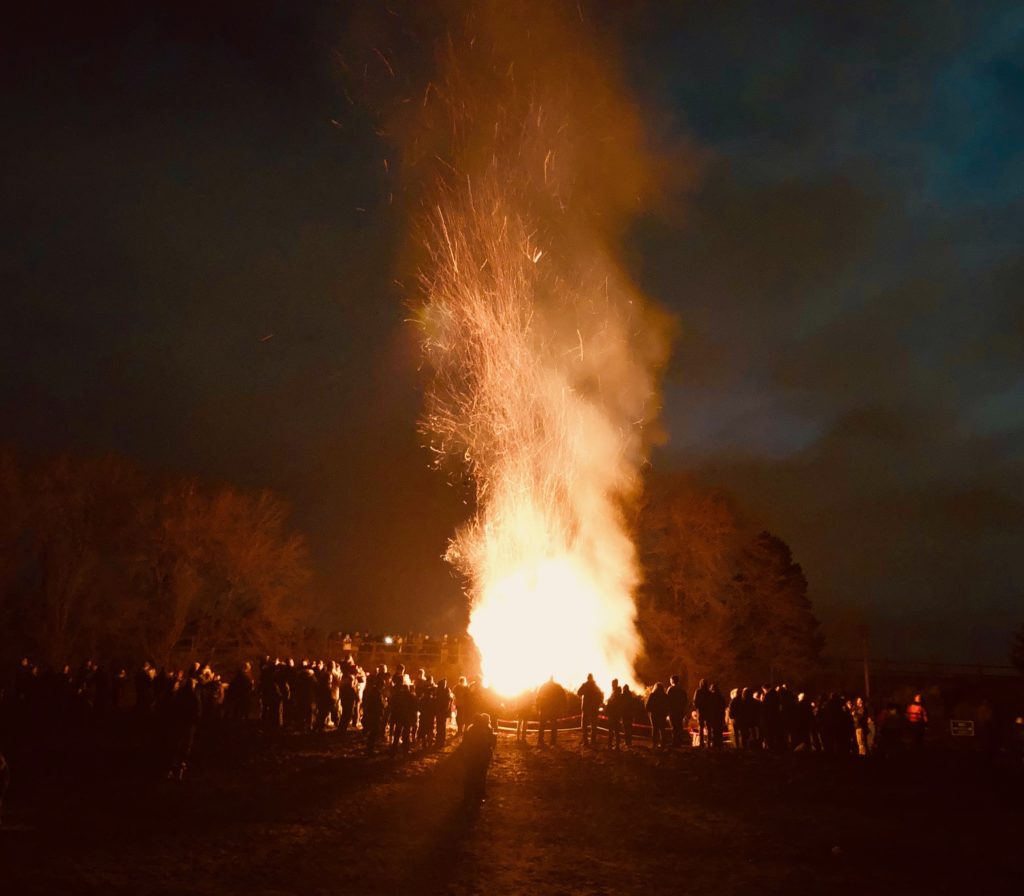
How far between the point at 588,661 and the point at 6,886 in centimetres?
2688

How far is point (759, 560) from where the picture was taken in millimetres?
38625

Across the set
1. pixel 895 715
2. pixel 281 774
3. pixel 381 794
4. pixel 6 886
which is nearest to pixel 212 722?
pixel 281 774

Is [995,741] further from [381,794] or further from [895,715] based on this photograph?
[381,794]

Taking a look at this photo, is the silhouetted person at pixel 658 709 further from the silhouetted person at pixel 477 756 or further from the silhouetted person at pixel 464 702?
the silhouetted person at pixel 477 756

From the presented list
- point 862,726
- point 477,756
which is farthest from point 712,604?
point 477,756

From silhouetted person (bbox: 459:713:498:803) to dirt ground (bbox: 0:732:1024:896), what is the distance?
0.31m

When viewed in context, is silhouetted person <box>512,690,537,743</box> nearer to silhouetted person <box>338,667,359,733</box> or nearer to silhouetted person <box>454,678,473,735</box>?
silhouetted person <box>454,678,473,735</box>

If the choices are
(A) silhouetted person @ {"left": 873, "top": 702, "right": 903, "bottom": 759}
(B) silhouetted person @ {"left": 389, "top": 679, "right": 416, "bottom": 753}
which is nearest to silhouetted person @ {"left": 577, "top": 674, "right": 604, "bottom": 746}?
(B) silhouetted person @ {"left": 389, "top": 679, "right": 416, "bottom": 753}

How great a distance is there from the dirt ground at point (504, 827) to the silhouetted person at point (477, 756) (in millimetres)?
305

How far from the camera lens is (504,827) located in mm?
11414

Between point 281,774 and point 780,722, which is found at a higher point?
point 780,722

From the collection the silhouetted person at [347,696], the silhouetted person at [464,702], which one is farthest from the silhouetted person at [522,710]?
the silhouetted person at [347,696]

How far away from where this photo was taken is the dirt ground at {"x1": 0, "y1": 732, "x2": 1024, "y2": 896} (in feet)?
28.9

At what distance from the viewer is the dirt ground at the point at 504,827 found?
880 cm
